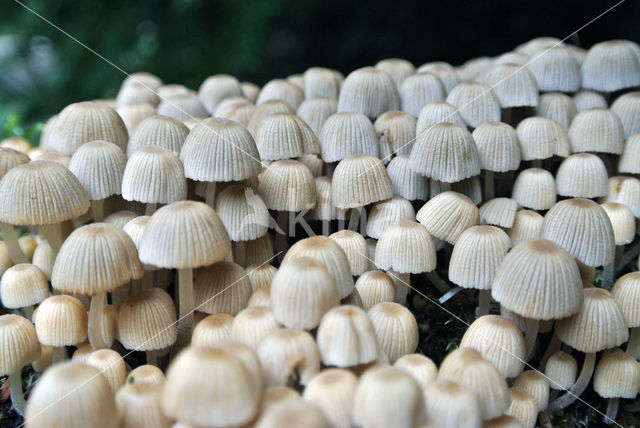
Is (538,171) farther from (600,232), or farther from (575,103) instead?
(575,103)

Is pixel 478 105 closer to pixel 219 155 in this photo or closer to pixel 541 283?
pixel 541 283

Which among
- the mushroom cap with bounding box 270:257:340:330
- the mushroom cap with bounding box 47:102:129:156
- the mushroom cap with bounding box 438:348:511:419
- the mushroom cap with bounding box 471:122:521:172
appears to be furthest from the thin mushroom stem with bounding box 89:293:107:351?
the mushroom cap with bounding box 471:122:521:172

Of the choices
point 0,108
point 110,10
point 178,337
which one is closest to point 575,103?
point 178,337

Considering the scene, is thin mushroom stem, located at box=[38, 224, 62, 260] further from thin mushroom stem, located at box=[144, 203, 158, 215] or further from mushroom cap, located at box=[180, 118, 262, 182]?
mushroom cap, located at box=[180, 118, 262, 182]

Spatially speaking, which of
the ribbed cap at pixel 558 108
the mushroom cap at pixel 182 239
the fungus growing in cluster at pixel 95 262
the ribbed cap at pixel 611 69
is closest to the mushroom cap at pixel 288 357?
the mushroom cap at pixel 182 239

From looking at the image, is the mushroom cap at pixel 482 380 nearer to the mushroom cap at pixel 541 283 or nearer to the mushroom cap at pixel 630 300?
the mushroom cap at pixel 541 283

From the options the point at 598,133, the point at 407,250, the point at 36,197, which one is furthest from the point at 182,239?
the point at 598,133

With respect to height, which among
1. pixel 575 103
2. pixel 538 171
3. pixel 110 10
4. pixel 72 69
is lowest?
pixel 538 171
